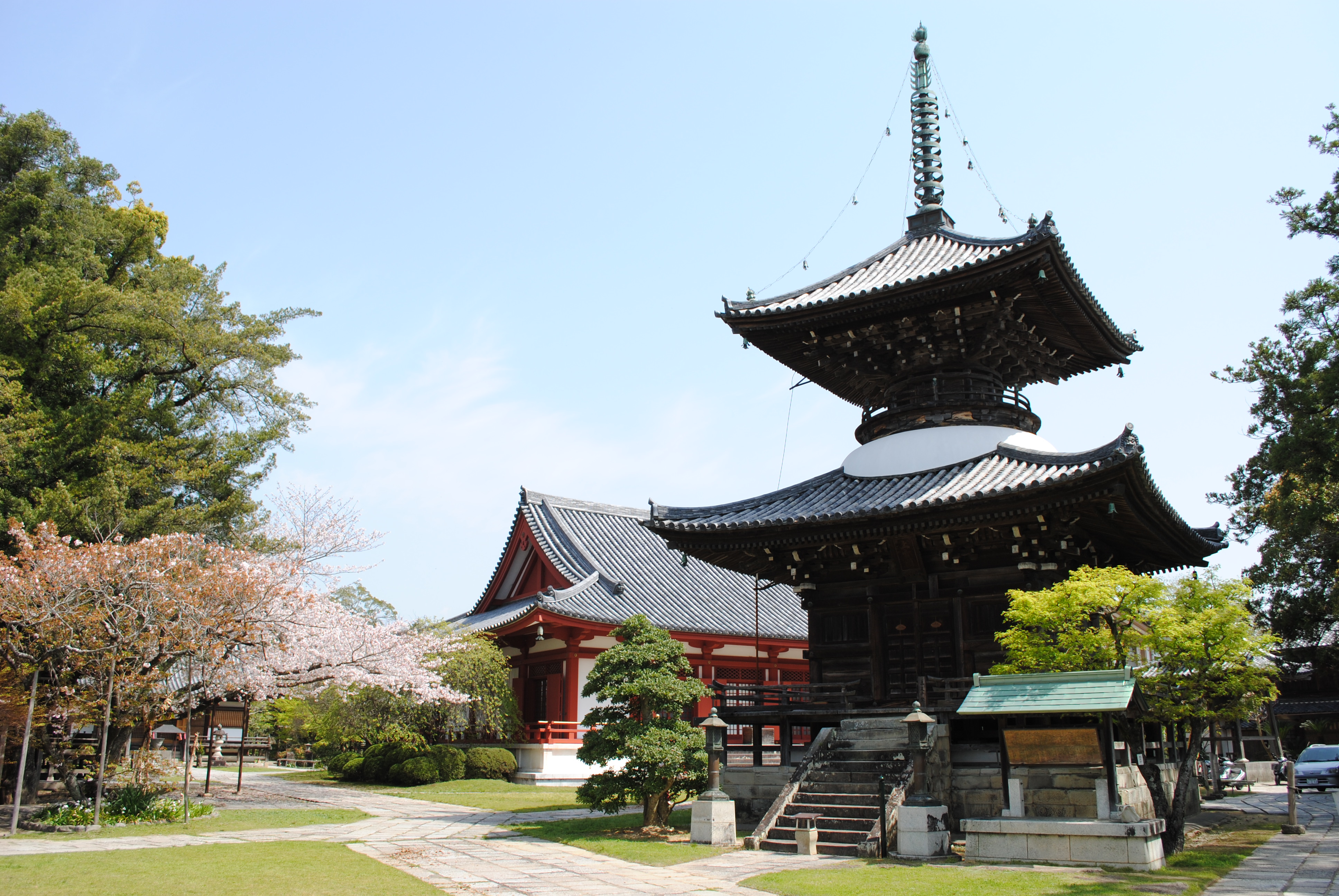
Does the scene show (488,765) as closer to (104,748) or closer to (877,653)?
(104,748)

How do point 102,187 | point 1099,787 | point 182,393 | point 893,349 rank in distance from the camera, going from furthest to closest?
1. point 102,187
2. point 182,393
3. point 893,349
4. point 1099,787

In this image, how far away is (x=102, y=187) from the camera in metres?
25.3

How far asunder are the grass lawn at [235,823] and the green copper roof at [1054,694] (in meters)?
11.9

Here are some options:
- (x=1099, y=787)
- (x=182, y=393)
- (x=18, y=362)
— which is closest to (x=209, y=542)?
(x=182, y=393)

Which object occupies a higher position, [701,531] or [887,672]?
[701,531]

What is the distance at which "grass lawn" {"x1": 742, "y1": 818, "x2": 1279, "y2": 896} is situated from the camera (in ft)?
30.4

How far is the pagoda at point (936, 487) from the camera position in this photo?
14.7 m

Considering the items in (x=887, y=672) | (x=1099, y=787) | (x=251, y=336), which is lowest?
(x=1099, y=787)

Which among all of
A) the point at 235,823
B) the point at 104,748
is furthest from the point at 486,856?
the point at 104,748

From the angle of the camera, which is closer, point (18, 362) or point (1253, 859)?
point (1253, 859)

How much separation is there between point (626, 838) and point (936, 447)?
28.8 ft

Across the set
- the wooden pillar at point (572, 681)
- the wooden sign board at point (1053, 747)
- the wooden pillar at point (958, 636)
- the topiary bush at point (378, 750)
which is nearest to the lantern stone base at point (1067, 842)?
the wooden sign board at point (1053, 747)

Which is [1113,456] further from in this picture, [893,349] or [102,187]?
[102,187]

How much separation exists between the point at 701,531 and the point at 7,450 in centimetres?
1484
